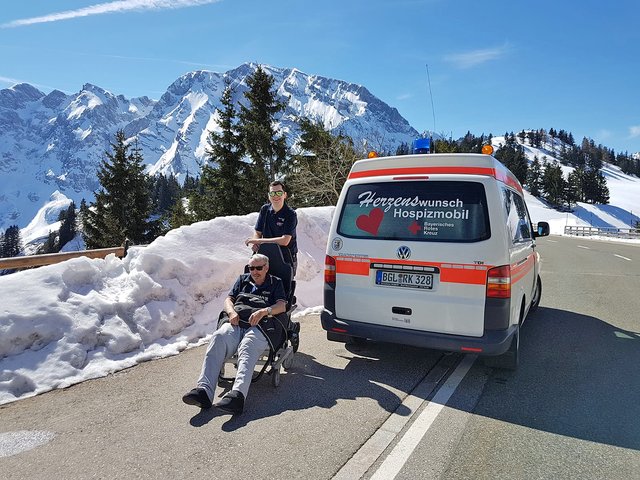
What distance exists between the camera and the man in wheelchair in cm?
361

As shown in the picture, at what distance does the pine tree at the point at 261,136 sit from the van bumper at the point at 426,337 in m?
20.0

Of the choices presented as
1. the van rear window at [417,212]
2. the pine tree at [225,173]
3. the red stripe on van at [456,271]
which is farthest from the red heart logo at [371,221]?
the pine tree at [225,173]

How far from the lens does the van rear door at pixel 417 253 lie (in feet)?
13.3

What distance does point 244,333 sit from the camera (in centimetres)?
421

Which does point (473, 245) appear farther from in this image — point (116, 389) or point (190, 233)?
point (190, 233)

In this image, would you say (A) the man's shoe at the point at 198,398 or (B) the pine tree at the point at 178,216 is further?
(B) the pine tree at the point at 178,216

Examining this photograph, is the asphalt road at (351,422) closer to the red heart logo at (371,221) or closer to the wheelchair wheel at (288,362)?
the wheelchair wheel at (288,362)

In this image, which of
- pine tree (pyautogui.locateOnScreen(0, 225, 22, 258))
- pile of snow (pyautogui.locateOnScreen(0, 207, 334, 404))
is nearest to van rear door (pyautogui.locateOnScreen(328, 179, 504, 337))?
pile of snow (pyautogui.locateOnScreen(0, 207, 334, 404))

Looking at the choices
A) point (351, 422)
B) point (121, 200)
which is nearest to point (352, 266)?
point (351, 422)

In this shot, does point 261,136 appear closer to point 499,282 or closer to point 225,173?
point 225,173

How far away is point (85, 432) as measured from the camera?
3.33 m

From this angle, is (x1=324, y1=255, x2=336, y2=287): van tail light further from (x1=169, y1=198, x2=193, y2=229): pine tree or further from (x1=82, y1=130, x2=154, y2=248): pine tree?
(x1=82, y1=130, x2=154, y2=248): pine tree

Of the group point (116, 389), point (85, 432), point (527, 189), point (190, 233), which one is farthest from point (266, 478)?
point (527, 189)

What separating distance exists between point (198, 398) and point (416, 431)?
182 centimetres
